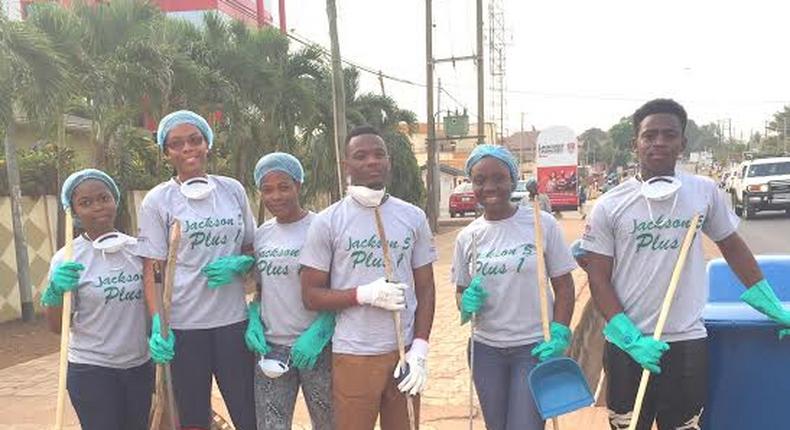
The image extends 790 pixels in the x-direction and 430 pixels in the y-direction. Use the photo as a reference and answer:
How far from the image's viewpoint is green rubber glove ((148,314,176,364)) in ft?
9.02

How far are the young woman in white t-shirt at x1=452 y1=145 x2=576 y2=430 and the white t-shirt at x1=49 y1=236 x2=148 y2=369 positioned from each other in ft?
4.39

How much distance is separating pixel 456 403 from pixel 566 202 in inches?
827

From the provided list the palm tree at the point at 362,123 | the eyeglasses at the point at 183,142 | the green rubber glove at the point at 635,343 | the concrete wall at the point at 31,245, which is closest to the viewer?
the green rubber glove at the point at 635,343

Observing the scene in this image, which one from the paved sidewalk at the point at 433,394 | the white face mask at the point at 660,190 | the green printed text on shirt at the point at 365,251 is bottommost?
the paved sidewalk at the point at 433,394

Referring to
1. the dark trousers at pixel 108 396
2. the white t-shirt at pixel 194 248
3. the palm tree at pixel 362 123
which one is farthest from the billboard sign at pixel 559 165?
the dark trousers at pixel 108 396

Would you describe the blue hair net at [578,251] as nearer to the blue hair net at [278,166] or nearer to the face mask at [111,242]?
the blue hair net at [278,166]

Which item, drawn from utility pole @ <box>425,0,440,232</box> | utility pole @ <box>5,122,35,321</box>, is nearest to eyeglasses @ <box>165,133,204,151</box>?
utility pole @ <box>5,122,35,321</box>

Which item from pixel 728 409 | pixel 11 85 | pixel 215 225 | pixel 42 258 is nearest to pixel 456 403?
pixel 728 409

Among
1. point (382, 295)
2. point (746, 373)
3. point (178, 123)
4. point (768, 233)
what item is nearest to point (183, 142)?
point (178, 123)

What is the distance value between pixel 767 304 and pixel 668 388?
50cm

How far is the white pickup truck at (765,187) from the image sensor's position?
18281 millimetres

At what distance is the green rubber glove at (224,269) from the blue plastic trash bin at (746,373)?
73.6 inches

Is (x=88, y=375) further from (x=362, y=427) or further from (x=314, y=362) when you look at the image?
(x=362, y=427)

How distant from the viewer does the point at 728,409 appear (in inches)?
114
